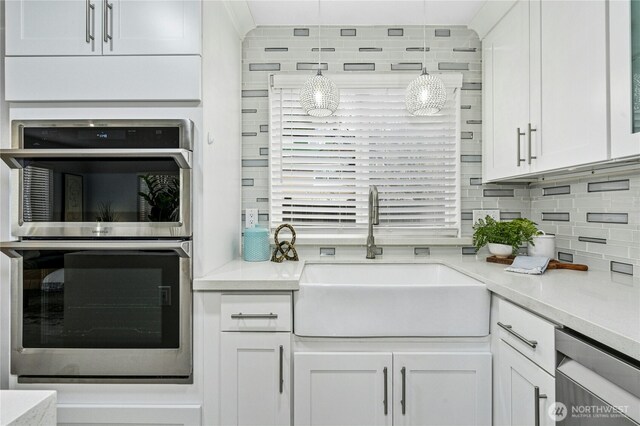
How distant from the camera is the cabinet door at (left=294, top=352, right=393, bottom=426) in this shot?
58.5 inches

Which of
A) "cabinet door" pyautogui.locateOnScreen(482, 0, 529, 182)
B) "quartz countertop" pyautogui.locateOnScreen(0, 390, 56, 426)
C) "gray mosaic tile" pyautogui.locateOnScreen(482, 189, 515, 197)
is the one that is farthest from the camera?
"gray mosaic tile" pyautogui.locateOnScreen(482, 189, 515, 197)

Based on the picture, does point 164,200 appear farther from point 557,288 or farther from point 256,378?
point 557,288

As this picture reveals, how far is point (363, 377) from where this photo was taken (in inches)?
58.7

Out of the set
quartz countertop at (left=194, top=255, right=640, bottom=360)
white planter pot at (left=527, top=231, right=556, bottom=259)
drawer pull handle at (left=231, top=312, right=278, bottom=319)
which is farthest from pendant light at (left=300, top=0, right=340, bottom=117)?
white planter pot at (left=527, top=231, right=556, bottom=259)

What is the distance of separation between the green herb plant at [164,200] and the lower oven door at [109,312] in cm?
11

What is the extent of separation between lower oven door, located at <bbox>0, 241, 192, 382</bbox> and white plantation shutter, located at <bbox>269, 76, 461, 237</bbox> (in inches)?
34.3

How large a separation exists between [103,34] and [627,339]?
201 centimetres

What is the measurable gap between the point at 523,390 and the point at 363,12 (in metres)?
2.03

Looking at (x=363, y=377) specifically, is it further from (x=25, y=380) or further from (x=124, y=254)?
(x=25, y=380)

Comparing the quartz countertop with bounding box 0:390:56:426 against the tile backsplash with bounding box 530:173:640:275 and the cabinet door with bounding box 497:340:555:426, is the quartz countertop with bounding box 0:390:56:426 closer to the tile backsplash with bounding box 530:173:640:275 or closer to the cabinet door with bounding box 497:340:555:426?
the cabinet door with bounding box 497:340:555:426

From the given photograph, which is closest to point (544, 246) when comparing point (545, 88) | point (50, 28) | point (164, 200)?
point (545, 88)

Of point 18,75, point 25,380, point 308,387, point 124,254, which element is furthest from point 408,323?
point 18,75

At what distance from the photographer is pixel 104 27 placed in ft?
4.91

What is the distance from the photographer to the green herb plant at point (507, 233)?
1.90 meters
